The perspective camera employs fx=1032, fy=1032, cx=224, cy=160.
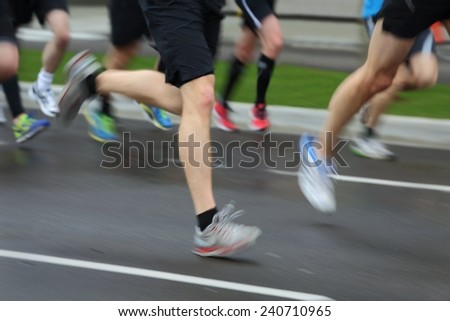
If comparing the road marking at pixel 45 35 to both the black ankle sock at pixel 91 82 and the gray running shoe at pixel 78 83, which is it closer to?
the gray running shoe at pixel 78 83

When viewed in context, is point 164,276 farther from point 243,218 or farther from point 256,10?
point 256,10

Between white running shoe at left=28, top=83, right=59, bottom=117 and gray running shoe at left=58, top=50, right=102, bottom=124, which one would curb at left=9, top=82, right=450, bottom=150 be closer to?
white running shoe at left=28, top=83, right=59, bottom=117

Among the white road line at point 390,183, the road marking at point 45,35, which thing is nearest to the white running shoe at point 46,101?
the white road line at point 390,183

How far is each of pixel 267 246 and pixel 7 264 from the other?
139cm

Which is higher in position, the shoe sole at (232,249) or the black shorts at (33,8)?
the shoe sole at (232,249)

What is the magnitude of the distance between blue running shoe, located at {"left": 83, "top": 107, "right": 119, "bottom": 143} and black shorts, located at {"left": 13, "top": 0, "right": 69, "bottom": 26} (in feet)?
3.20

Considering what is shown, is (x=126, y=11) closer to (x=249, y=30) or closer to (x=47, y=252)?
(x=249, y=30)

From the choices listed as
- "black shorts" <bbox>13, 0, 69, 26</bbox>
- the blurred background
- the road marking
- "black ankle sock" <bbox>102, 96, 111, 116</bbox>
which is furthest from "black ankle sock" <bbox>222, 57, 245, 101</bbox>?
the road marking

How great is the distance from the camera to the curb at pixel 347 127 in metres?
8.87

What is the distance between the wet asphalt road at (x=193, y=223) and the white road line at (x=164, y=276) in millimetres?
46

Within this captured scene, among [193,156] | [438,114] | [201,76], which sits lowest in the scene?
[438,114]

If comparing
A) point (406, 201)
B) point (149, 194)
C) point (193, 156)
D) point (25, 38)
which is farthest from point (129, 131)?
point (25, 38)

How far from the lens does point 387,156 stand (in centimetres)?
806

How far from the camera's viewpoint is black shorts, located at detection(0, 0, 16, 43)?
7062mm
